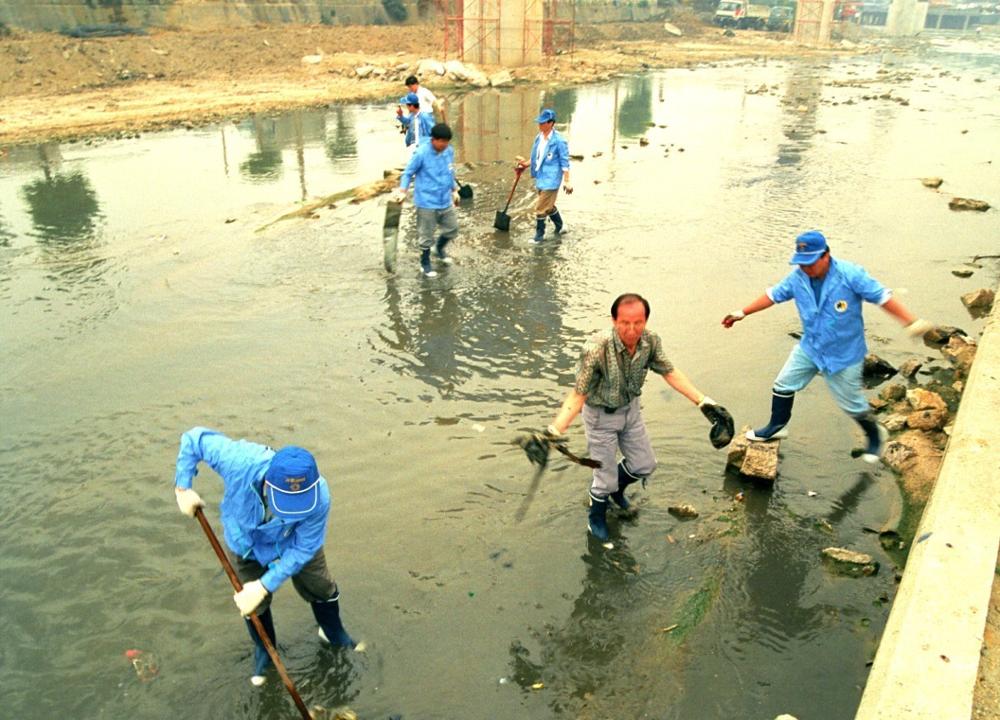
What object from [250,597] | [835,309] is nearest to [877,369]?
[835,309]

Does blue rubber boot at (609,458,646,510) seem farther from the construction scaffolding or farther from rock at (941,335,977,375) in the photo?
the construction scaffolding

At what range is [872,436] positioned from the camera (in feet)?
19.2

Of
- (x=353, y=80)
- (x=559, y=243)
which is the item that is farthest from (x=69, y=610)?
(x=353, y=80)

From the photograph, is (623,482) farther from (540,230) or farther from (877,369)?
(540,230)

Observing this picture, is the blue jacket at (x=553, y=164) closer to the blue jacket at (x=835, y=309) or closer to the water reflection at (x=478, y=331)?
the water reflection at (x=478, y=331)

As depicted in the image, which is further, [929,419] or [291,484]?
[929,419]

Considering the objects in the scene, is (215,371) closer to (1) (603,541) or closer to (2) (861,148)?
(1) (603,541)

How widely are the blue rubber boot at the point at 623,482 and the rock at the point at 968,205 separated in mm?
11022

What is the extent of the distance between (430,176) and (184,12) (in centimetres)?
2887

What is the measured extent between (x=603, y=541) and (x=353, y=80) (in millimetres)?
28210

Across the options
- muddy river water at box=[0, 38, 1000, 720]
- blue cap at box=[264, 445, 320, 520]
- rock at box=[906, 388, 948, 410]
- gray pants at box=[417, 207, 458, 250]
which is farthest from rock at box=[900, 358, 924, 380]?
blue cap at box=[264, 445, 320, 520]

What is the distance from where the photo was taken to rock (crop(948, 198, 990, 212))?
1309 centimetres

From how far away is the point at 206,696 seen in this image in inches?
165

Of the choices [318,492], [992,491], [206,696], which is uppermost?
[318,492]
